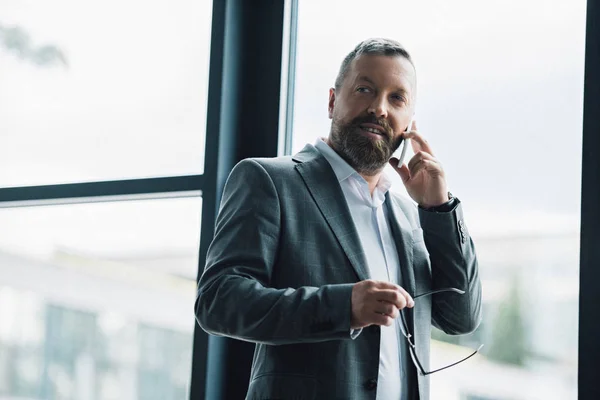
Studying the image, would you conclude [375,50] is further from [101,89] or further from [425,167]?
[101,89]

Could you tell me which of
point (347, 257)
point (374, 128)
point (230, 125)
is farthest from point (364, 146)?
point (230, 125)

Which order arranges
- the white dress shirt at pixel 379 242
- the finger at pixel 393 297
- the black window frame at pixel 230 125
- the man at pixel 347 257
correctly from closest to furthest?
the finger at pixel 393 297 < the man at pixel 347 257 < the white dress shirt at pixel 379 242 < the black window frame at pixel 230 125

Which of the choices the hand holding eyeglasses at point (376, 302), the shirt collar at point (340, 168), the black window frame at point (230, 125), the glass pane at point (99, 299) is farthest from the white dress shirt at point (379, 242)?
the glass pane at point (99, 299)

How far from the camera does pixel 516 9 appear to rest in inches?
89.5

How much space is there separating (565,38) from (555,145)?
0.27 metres

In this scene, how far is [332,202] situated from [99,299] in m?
1.14

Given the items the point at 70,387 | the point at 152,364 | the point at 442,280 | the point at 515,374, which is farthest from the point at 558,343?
the point at 70,387

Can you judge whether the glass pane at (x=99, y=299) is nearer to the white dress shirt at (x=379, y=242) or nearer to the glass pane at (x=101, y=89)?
the glass pane at (x=101, y=89)

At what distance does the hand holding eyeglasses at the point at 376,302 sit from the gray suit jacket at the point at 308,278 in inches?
0.9

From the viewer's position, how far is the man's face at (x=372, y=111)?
6.35 ft

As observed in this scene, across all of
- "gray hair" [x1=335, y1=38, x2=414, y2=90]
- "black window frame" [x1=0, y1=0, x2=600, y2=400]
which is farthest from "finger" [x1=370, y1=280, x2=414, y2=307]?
"black window frame" [x1=0, y1=0, x2=600, y2=400]

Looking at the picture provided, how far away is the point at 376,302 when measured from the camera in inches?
A: 60.6

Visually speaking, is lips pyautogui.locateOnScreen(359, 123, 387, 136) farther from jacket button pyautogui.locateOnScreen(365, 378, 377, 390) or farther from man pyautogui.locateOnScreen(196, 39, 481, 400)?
jacket button pyautogui.locateOnScreen(365, 378, 377, 390)

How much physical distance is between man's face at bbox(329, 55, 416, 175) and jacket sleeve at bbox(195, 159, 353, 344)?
0.22m
